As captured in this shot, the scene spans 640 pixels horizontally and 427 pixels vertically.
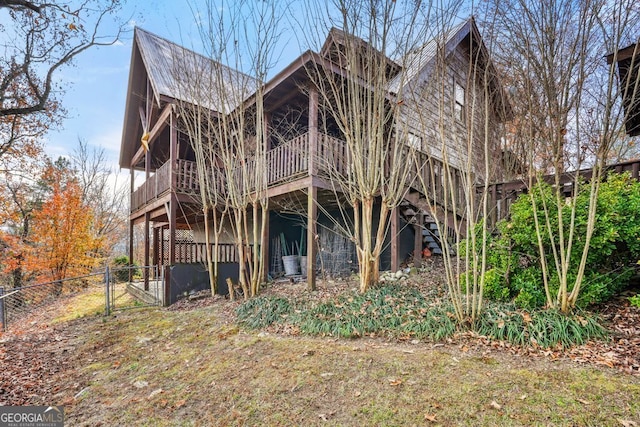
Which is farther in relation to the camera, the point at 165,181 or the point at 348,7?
the point at 165,181

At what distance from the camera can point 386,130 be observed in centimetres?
805

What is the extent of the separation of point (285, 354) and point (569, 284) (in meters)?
3.63

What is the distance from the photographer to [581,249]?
4.00 metres

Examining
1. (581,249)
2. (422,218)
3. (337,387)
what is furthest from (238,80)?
(581,249)

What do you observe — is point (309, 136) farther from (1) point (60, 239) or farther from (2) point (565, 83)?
(1) point (60, 239)

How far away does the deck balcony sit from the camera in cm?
735

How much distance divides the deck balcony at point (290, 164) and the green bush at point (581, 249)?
10.4 ft

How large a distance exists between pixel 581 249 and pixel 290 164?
234 inches

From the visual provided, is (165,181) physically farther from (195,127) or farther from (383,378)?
(383,378)

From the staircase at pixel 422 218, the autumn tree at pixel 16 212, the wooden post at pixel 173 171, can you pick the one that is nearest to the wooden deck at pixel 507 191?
the staircase at pixel 422 218

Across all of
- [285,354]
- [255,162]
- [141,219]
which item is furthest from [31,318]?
[285,354]

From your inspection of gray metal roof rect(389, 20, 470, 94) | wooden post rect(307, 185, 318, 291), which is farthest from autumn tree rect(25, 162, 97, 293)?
gray metal roof rect(389, 20, 470, 94)

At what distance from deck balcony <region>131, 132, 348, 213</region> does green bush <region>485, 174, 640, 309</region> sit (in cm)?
317

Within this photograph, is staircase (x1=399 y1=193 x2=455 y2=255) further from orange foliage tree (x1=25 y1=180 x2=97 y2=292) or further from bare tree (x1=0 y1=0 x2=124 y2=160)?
orange foliage tree (x1=25 y1=180 x2=97 y2=292)
